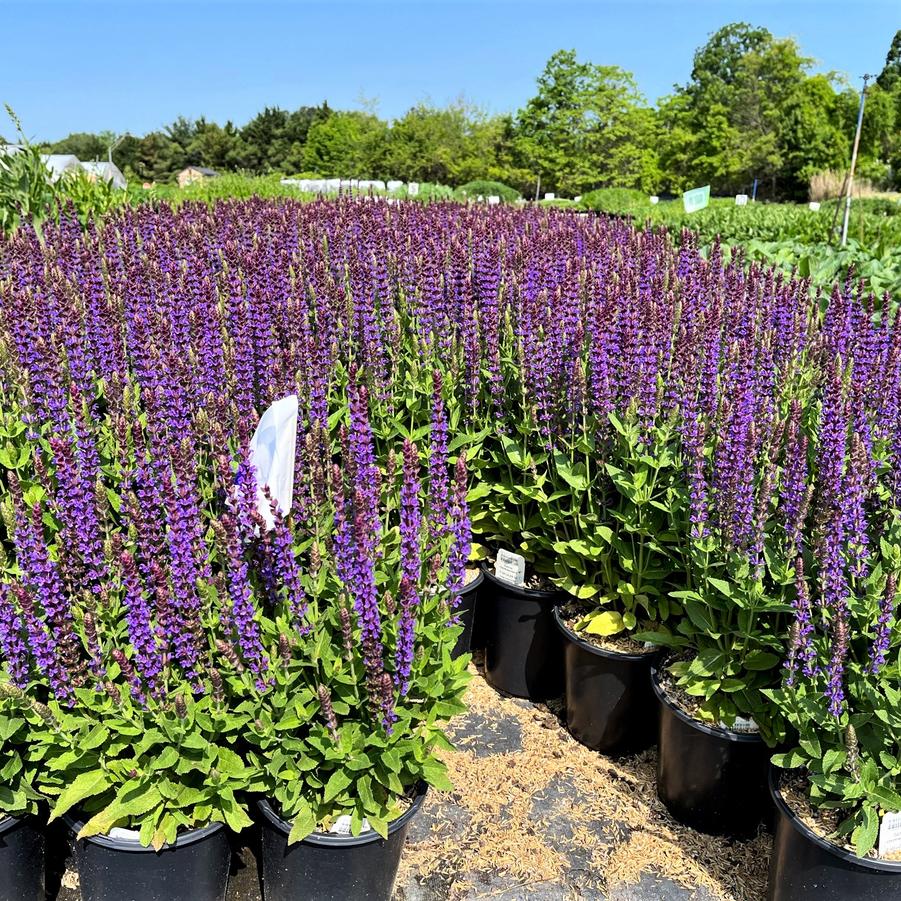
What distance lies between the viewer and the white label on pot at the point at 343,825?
9.12 ft

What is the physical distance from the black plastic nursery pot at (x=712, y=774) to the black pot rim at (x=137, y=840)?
196 cm

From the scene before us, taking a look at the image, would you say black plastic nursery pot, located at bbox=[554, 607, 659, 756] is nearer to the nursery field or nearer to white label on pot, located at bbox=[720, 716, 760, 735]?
the nursery field

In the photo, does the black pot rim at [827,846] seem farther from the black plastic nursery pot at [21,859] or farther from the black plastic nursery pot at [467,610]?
the black plastic nursery pot at [21,859]

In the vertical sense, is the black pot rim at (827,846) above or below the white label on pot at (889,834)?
below

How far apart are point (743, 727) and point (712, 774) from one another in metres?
0.27

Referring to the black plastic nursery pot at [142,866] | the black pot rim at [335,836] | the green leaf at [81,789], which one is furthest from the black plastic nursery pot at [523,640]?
the green leaf at [81,789]

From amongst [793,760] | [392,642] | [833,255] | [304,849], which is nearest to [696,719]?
[793,760]

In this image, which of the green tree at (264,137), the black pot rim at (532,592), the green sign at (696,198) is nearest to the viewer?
the black pot rim at (532,592)

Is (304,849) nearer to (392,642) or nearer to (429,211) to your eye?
(392,642)

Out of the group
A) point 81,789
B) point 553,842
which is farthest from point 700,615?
point 81,789

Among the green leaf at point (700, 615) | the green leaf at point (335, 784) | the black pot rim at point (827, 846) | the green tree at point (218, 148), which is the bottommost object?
the black pot rim at point (827, 846)

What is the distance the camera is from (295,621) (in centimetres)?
275

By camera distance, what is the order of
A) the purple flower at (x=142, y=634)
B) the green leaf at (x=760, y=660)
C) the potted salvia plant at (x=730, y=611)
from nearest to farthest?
the purple flower at (x=142, y=634)
the potted salvia plant at (x=730, y=611)
the green leaf at (x=760, y=660)

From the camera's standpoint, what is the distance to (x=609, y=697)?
3.88m
